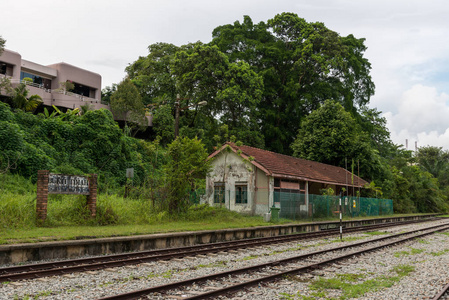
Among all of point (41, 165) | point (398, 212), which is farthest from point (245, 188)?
point (398, 212)

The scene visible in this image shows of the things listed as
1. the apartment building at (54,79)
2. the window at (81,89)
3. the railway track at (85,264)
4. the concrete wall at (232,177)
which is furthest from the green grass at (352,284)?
the window at (81,89)

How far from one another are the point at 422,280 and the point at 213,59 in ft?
108

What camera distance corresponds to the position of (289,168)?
93.8 ft

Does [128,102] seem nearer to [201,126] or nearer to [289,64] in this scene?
[201,126]

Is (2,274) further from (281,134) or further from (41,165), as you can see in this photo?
(281,134)

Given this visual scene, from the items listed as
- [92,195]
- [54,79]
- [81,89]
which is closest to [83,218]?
[92,195]

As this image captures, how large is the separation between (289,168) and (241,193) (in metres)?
4.13

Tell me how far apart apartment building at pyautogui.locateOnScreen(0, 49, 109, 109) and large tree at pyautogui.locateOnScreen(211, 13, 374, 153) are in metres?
15.5

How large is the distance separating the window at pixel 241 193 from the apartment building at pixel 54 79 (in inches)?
727

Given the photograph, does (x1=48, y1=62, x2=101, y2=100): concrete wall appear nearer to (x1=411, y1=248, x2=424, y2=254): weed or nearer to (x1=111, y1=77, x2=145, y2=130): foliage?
(x1=111, y1=77, x2=145, y2=130): foliage

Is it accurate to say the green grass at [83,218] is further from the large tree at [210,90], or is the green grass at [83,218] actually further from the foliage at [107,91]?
the foliage at [107,91]

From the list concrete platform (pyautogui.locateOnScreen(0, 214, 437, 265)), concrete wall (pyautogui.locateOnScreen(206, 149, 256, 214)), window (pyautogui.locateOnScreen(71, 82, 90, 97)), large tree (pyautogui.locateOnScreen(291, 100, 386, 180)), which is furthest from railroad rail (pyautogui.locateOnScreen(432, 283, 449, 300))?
window (pyautogui.locateOnScreen(71, 82, 90, 97))

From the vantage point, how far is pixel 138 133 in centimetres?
4597

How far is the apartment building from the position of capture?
37125 millimetres
